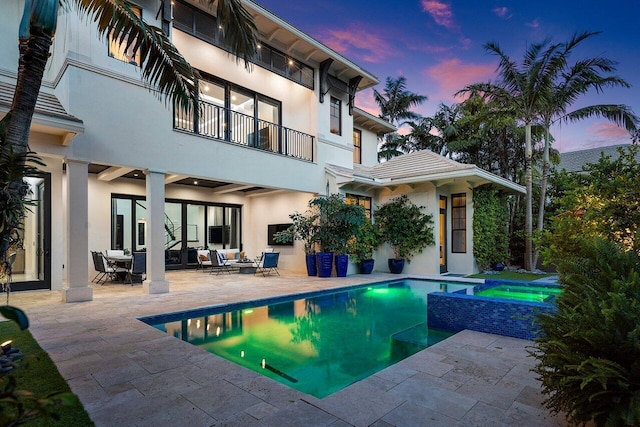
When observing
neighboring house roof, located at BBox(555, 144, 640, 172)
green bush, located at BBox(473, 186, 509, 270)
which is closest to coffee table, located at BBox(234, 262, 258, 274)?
green bush, located at BBox(473, 186, 509, 270)

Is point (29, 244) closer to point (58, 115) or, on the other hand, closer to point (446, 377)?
point (58, 115)

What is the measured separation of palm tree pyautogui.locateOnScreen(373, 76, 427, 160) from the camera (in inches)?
1021

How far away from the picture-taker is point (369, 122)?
677 inches

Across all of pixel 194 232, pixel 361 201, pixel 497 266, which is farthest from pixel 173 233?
pixel 497 266

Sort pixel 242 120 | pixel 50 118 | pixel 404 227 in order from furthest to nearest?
pixel 404 227, pixel 242 120, pixel 50 118

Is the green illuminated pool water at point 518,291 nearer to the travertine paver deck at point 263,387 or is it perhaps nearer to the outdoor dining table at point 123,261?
the travertine paver deck at point 263,387

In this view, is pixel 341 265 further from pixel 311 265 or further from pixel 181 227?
pixel 181 227

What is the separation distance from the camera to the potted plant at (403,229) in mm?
13484

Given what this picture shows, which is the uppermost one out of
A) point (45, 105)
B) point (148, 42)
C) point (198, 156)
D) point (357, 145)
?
point (357, 145)

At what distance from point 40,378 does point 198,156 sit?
23.2ft

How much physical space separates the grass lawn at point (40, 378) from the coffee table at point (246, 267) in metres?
7.83

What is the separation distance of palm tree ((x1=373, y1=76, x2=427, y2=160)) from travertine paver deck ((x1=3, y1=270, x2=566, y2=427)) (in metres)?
22.2

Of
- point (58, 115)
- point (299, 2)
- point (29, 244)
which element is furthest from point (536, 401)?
point (299, 2)

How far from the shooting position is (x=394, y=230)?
14.0m
